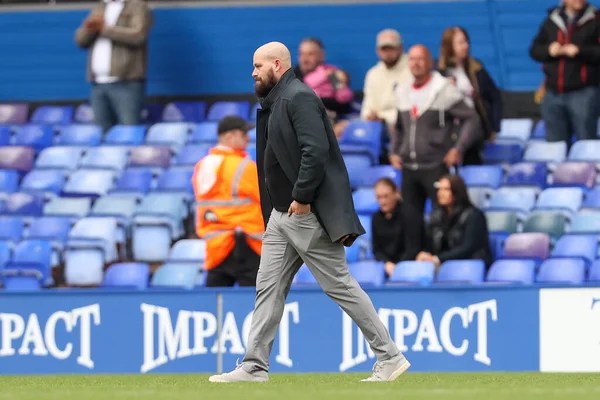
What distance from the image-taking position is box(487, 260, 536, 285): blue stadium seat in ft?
37.8

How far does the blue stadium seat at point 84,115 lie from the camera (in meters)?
16.2

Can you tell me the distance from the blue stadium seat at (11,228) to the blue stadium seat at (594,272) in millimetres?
5491

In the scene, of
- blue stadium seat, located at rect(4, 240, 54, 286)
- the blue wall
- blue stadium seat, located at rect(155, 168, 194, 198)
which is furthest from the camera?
the blue wall

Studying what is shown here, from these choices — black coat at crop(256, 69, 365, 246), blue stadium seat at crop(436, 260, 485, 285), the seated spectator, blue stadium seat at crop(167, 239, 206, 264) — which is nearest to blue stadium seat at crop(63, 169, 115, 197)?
blue stadium seat at crop(167, 239, 206, 264)

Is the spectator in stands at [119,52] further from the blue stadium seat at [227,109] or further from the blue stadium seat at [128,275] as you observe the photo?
the blue stadium seat at [128,275]

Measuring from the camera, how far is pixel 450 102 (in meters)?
12.8

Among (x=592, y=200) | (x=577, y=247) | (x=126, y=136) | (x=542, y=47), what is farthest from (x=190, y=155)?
(x=577, y=247)

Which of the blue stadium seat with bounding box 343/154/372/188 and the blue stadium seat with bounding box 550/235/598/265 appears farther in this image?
the blue stadium seat with bounding box 343/154/372/188

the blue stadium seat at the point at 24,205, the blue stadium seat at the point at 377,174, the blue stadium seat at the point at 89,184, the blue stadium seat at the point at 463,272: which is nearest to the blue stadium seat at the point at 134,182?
the blue stadium seat at the point at 89,184

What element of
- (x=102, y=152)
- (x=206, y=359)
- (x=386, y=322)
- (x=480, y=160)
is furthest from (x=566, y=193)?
(x=102, y=152)

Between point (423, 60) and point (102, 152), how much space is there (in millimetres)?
3955

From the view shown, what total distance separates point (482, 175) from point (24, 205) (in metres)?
4.56

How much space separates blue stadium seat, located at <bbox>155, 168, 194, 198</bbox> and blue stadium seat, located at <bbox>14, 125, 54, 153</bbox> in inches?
79.1

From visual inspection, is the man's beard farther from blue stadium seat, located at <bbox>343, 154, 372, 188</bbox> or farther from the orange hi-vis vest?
blue stadium seat, located at <bbox>343, 154, 372, 188</bbox>
